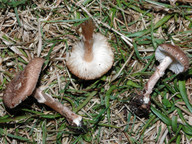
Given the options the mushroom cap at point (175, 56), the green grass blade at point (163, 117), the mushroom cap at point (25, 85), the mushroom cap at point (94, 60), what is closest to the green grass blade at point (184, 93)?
the mushroom cap at point (175, 56)

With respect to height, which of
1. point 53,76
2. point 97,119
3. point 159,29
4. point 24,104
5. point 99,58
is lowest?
point 97,119

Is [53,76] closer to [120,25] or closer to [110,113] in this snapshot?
[110,113]

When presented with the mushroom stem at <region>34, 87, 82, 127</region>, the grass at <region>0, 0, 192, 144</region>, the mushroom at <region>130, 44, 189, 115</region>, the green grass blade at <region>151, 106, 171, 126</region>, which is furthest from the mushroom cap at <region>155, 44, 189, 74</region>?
the mushroom stem at <region>34, 87, 82, 127</region>

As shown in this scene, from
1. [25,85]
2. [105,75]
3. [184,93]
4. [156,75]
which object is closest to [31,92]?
[25,85]

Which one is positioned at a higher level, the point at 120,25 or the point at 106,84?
the point at 120,25

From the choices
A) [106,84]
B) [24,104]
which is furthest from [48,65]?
[106,84]

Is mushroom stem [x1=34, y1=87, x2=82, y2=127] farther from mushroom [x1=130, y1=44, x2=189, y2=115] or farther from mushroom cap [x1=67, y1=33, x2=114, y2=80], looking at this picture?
mushroom [x1=130, y1=44, x2=189, y2=115]

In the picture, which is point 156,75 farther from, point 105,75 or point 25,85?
point 25,85
